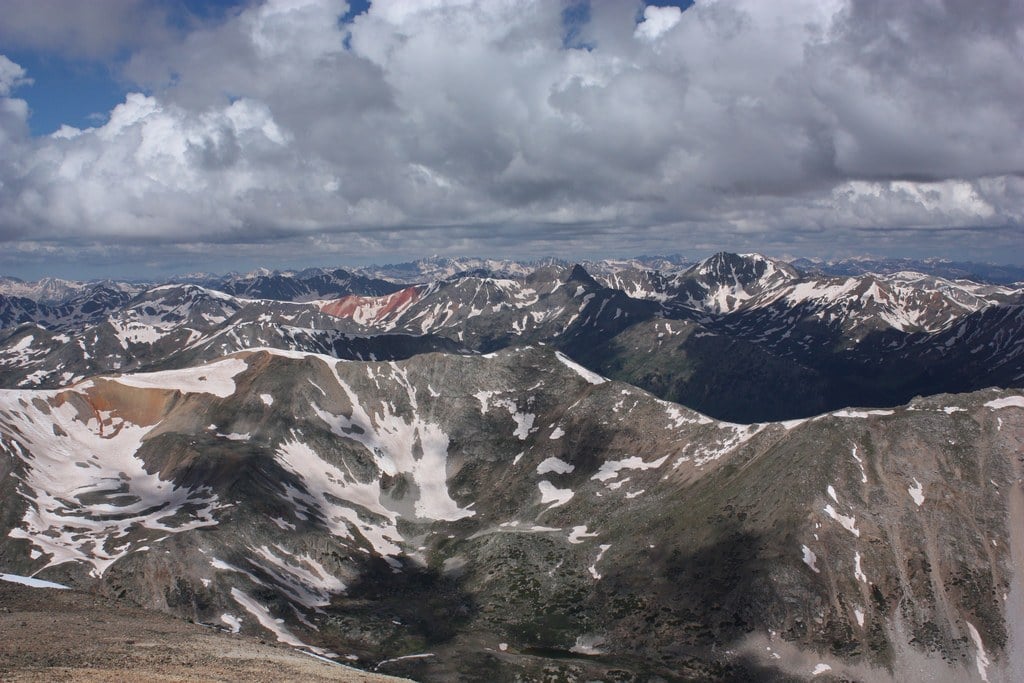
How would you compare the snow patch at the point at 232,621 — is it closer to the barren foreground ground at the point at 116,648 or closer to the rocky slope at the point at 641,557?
the rocky slope at the point at 641,557

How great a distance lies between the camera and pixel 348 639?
127 metres

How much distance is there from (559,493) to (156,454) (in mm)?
123674

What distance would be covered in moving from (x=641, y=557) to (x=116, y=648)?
111367mm

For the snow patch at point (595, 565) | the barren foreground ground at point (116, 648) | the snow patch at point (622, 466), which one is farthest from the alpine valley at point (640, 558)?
the barren foreground ground at point (116, 648)

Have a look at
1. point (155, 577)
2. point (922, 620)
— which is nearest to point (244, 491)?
point (155, 577)

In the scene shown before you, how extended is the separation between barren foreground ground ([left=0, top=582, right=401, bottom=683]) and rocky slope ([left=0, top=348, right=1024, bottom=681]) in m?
48.4

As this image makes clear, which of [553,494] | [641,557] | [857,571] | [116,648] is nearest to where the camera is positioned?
[116,648]

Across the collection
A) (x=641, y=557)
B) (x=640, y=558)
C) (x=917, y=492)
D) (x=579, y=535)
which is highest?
(x=917, y=492)

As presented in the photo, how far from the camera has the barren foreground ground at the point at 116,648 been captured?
48469 mm

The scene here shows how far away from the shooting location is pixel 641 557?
478 feet

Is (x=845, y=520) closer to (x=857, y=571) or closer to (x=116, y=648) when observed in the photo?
(x=857, y=571)

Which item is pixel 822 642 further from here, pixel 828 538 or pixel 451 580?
pixel 451 580

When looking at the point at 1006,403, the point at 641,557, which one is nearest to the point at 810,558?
the point at 641,557

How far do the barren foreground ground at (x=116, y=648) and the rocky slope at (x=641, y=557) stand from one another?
159 feet
